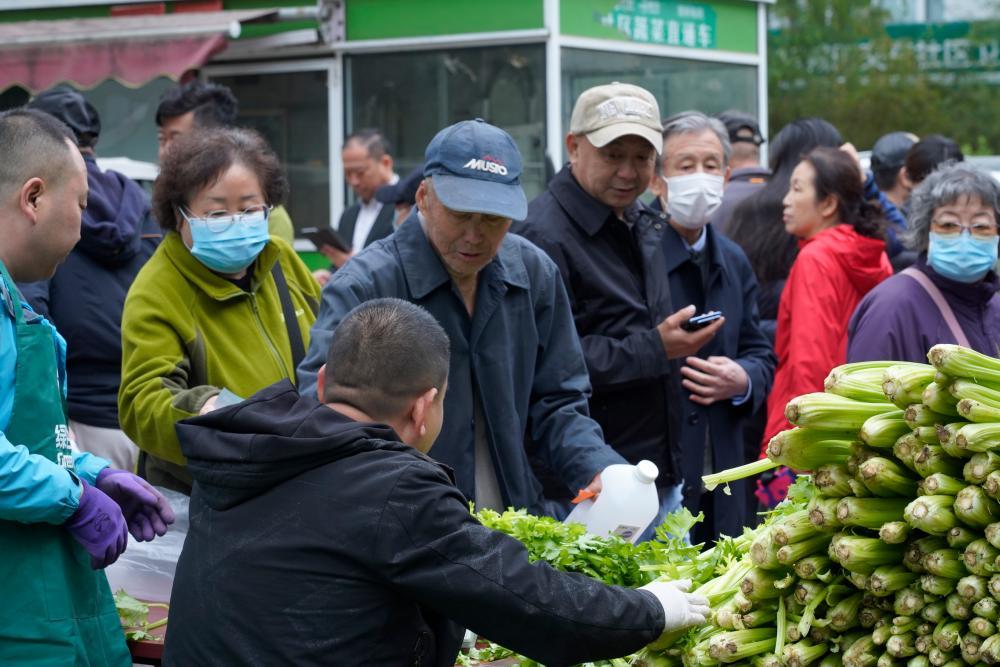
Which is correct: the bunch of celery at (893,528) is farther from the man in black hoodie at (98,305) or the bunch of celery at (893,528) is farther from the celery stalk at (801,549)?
the man in black hoodie at (98,305)

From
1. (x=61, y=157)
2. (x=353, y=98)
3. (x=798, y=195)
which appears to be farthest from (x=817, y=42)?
(x=61, y=157)

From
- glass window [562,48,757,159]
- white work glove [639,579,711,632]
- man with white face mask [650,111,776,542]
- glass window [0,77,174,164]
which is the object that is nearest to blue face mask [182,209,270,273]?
man with white face mask [650,111,776,542]

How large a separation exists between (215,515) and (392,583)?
0.44 metres

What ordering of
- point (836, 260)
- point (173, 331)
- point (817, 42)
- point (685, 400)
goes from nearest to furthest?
point (173, 331)
point (685, 400)
point (836, 260)
point (817, 42)

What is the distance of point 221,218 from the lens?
4.41 m

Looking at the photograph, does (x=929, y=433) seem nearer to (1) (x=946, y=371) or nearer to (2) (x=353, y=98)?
(1) (x=946, y=371)

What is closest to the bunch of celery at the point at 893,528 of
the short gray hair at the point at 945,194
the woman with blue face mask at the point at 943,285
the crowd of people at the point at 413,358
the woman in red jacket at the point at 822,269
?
the crowd of people at the point at 413,358

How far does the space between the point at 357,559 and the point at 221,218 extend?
1.94 metres

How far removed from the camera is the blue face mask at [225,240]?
4.36 meters

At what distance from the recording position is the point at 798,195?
6344 millimetres

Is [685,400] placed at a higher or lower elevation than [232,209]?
lower

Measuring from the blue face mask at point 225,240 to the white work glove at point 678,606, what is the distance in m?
1.97

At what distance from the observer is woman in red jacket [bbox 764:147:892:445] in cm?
589

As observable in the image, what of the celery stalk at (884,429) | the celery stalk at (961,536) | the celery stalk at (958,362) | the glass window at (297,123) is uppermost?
the glass window at (297,123)
